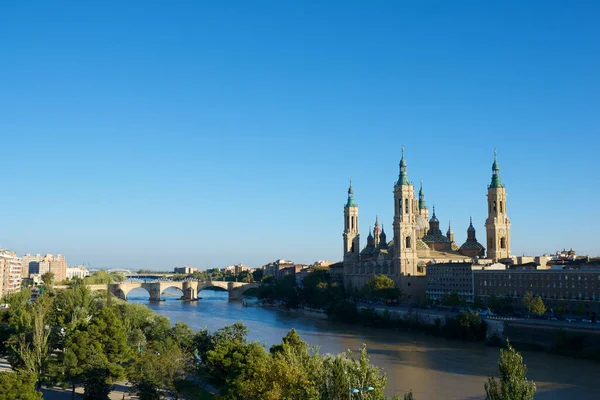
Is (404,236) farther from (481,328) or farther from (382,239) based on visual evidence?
(481,328)

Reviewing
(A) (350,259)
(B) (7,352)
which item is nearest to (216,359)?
(B) (7,352)

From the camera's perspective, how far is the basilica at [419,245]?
82688 millimetres

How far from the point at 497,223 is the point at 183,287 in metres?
64.5

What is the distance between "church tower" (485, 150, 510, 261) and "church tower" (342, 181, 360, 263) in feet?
86.8

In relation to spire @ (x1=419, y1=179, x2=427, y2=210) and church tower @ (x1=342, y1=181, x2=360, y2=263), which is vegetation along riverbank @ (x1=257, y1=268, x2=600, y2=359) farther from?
spire @ (x1=419, y1=179, x2=427, y2=210)

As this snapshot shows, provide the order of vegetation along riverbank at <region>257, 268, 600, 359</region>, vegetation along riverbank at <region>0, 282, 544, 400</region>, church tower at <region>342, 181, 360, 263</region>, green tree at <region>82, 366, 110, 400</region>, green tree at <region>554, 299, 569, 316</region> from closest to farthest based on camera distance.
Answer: vegetation along riverbank at <region>0, 282, 544, 400</region> → green tree at <region>82, 366, 110, 400</region> → vegetation along riverbank at <region>257, 268, 600, 359</region> → green tree at <region>554, 299, 569, 316</region> → church tower at <region>342, 181, 360, 263</region>

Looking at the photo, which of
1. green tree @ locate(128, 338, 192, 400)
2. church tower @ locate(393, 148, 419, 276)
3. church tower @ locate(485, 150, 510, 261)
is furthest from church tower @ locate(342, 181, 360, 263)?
green tree @ locate(128, 338, 192, 400)

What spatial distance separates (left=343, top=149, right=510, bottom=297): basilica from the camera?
271 ft

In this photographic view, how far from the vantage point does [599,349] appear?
4469cm

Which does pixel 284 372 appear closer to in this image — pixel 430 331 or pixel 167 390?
pixel 167 390

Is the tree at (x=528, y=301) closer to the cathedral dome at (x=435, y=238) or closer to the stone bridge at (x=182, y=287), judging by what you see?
the cathedral dome at (x=435, y=238)

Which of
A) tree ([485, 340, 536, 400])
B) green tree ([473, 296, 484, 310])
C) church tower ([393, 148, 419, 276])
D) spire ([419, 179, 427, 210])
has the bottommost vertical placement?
tree ([485, 340, 536, 400])

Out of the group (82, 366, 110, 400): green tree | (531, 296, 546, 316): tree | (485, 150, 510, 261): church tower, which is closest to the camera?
(82, 366, 110, 400): green tree

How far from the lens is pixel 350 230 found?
4230 inches
